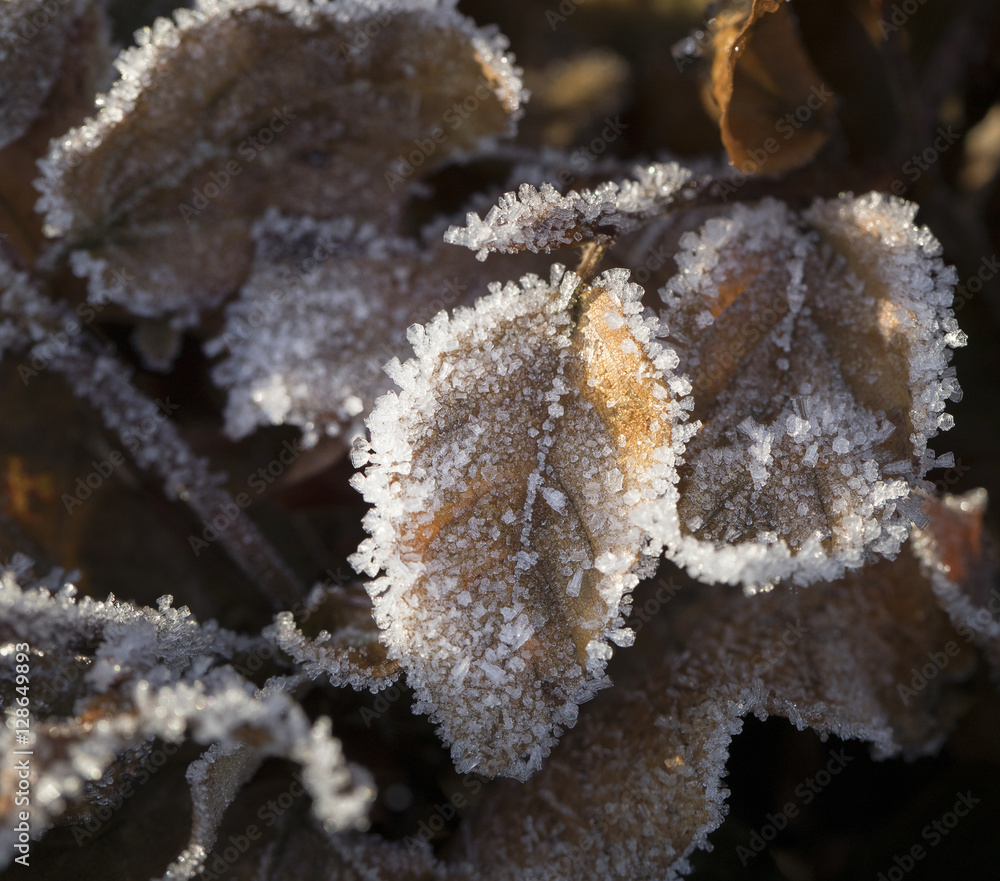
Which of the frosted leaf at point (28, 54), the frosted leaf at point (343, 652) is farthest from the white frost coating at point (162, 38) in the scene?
the frosted leaf at point (343, 652)

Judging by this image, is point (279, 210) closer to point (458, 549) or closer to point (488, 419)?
point (488, 419)

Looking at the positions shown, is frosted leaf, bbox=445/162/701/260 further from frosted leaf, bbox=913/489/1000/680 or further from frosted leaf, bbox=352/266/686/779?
frosted leaf, bbox=913/489/1000/680

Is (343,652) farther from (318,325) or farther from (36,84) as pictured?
(36,84)

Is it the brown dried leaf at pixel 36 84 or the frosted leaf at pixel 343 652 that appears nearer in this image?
the frosted leaf at pixel 343 652

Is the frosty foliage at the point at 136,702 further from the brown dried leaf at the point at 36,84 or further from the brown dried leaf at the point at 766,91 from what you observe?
the brown dried leaf at the point at 766,91

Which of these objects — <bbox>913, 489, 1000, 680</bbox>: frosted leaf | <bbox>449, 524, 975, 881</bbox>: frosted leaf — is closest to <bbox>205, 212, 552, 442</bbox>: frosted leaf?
<bbox>449, 524, 975, 881</bbox>: frosted leaf

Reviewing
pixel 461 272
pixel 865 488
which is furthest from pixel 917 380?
pixel 461 272
